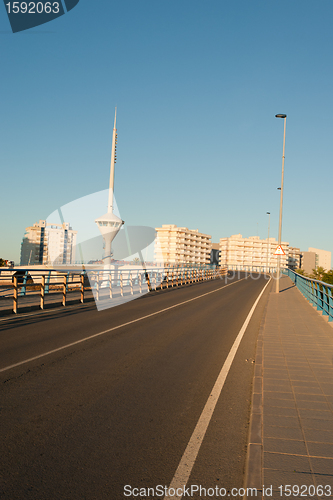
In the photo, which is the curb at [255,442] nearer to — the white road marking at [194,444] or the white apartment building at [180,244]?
the white road marking at [194,444]

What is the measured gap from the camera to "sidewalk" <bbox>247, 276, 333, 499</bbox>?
3291mm

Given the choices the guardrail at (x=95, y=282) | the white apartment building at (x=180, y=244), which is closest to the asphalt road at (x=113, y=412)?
the guardrail at (x=95, y=282)

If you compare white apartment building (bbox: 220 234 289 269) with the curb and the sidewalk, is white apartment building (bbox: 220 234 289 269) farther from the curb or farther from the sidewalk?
the curb

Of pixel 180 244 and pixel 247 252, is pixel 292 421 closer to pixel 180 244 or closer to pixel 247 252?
pixel 180 244

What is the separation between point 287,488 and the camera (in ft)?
10.4

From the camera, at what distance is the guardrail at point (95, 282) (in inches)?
619

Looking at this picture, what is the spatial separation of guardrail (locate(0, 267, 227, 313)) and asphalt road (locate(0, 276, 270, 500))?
568 centimetres

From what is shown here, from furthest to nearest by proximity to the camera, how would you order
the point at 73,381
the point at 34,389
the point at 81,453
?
the point at 73,381, the point at 34,389, the point at 81,453

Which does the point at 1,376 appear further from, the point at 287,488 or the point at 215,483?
the point at 287,488

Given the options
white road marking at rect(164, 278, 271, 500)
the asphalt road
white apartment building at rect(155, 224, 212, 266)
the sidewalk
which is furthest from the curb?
white apartment building at rect(155, 224, 212, 266)

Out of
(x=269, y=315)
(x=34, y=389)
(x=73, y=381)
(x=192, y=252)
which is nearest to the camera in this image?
(x=34, y=389)

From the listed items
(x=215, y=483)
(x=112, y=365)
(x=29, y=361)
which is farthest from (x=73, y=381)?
(x=215, y=483)

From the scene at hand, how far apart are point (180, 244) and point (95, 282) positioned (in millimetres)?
153443

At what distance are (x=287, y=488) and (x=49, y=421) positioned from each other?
276 cm
